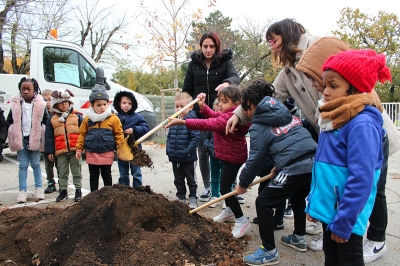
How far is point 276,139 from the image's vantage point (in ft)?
9.45

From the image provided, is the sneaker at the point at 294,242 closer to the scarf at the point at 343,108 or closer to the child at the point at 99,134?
the scarf at the point at 343,108

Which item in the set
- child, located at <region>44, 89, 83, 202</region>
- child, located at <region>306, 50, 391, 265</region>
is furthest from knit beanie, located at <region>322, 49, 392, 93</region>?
child, located at <region>44, 89, 83, 202</region>

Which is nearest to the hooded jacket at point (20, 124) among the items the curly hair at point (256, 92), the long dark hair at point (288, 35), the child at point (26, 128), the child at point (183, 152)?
the child at point (26, 128)

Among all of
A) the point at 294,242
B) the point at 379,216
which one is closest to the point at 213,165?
the point at 294,242

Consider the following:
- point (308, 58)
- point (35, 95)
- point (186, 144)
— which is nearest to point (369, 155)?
point (308, 58)

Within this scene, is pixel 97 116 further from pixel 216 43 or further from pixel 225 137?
pixel 216 43

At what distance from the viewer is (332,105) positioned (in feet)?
6.59

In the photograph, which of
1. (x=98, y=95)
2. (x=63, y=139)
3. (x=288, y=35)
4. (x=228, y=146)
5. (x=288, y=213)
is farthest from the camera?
(x=63, y=139)

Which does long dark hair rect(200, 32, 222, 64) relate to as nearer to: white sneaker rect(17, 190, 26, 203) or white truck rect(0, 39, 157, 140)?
white sneaker rect(17, 190, 26, 203)

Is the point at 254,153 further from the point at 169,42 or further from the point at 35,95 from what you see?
the point at 169,42

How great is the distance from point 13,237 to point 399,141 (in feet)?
11.5

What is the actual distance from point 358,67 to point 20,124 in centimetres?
456

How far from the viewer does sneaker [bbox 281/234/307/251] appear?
3309 millimetres

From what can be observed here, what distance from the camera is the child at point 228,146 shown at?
363 centimetres
